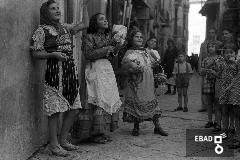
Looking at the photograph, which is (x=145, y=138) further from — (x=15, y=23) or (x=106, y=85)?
(x=15, y=23)

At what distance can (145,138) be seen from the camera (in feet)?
17.3

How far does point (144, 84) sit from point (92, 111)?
93cm

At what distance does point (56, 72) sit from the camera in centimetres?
408

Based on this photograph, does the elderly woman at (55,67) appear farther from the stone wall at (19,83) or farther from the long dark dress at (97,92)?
the long dark dress at (97,92)

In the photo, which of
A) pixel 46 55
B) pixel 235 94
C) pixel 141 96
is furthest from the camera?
pixel 141 96

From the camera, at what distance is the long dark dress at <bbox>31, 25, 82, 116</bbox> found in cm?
401

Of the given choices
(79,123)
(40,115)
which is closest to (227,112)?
(79,123)

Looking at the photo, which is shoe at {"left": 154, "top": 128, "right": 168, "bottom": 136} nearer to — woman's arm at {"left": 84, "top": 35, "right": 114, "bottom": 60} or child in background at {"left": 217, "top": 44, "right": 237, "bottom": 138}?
child in background at {"left": 217, "top": 44, "right": 237, "bottom": 138}

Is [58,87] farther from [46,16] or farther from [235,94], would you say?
[235,94]

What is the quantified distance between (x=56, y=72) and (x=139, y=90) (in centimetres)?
168

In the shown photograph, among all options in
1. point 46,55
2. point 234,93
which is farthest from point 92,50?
point 234,93

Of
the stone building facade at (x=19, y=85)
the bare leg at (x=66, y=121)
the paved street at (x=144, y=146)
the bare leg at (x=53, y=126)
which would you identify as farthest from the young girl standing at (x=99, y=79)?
the bare leg at (x=53, y=126)

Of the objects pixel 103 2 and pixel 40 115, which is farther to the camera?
pixel 103 2

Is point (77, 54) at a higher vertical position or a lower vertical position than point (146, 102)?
higher
